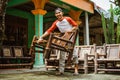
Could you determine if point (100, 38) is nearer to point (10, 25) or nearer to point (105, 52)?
point (10, 25)

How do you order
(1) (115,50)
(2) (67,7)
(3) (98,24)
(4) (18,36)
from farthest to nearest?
1. (3) (98,24)
2. (4) (18,36)
3. (2) (67,7)
4. (1) (115,50)

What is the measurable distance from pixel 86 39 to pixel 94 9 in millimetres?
1802

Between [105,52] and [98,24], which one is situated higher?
[98,24]

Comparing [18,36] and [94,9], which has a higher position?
[94,9]

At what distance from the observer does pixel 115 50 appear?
731 centimetres

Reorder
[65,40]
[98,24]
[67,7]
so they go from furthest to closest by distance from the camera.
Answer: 1. [98,24]
2. [67,7]
3. [65,40]

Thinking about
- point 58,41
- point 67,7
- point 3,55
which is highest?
point 67,7

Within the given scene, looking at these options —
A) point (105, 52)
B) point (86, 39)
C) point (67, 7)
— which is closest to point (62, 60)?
point (105, 52)

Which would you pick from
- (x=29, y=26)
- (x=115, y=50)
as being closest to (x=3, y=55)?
(x=115, y=50)

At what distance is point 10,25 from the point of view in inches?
511

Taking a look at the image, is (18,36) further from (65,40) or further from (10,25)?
(65,40)

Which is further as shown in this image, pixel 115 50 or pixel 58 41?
pixel 115 50

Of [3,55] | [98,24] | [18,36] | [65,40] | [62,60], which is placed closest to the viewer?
[65,40]

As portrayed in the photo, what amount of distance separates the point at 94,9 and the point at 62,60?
856 cm
